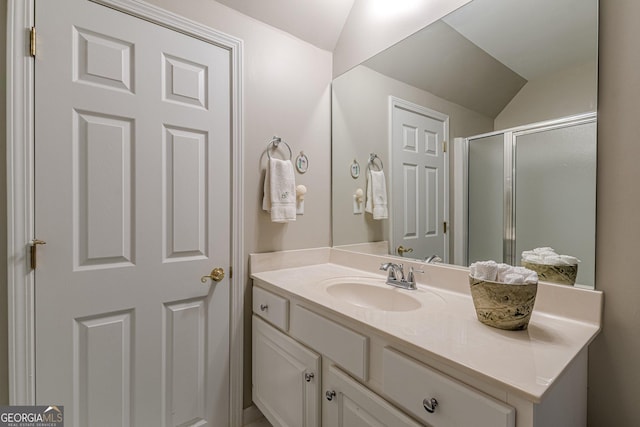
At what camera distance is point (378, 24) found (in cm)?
162

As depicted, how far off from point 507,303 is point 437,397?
326 mm

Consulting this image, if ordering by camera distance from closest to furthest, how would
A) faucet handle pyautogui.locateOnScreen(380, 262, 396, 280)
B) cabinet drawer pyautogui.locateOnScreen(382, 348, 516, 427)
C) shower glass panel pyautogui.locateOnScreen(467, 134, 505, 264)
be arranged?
cabinet drawer pyautogui.locateOnScreen(382, 348, 516, 427) < shower glass panel pyautogui.locateOnScreen(467, 134, 505, 264) < faucet handle pyautogui.locateOnScreen(380, 262, 396, 280)

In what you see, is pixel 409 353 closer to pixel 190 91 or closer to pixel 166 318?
pixel 166 318

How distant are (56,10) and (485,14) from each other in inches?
65.9

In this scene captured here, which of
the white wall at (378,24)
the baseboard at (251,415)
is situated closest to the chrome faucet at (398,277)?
the baseboard at (251,415)

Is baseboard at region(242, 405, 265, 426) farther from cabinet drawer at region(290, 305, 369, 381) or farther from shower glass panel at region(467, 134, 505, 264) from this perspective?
shower glass panel at region(467, 134, 505, 264)

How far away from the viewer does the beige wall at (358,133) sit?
64.2 inches

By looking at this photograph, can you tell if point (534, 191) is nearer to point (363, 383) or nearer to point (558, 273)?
point (558, 273)

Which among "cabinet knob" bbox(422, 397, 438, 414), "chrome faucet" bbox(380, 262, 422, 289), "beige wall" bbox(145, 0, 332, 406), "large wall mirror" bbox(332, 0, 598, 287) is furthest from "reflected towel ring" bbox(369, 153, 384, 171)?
"cabinet knob" bbox(422, 397, 438, 414)

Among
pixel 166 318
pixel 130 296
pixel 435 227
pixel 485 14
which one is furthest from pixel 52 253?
pixel 485 14

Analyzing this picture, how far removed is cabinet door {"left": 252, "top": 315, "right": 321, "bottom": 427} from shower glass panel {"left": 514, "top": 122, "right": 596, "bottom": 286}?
3.00 feet

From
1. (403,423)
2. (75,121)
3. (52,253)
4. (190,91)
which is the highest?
(190,91)

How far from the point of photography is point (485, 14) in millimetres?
1198

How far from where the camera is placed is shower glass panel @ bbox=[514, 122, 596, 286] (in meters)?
0.94
